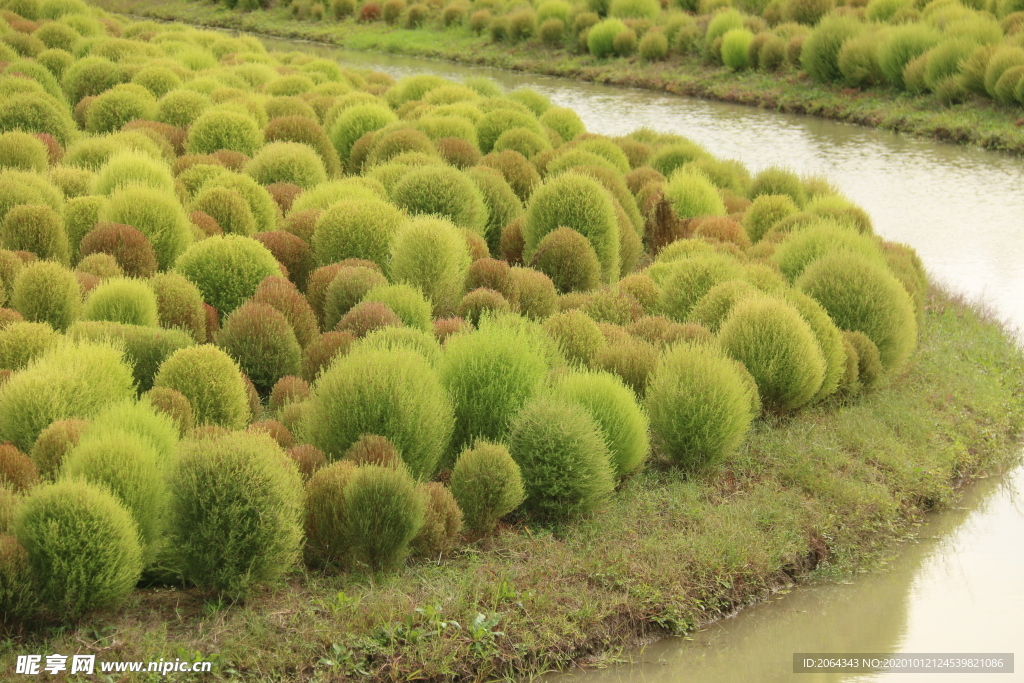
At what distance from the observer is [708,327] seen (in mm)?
7980

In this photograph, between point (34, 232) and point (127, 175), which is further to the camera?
point (127, 175)

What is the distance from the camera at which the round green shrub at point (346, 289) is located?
7.77 meters

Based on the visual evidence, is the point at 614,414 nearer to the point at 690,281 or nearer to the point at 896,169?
the point at 690,281

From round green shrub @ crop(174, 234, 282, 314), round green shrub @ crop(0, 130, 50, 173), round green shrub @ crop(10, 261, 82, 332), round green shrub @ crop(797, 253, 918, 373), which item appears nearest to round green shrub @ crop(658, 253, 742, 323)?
round green shrub @ crop(797, 253, 918, 373)

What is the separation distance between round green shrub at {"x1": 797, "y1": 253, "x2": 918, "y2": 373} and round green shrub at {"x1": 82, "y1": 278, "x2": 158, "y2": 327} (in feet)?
16.2

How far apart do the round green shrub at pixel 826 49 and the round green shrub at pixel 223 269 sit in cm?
1564

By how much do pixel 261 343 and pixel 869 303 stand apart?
4.51 meters

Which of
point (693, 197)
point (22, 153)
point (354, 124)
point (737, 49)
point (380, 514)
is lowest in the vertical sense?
point (380, 514)

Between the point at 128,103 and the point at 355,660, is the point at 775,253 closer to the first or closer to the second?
the point at 355,660

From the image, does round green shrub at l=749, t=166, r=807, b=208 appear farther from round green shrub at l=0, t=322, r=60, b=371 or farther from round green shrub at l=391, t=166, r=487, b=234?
round green shrub at l=0, t=322, r=60, b=371

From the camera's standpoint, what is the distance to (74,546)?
15.1 feet

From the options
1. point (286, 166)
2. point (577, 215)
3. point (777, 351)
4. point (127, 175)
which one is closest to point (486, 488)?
point (777, 351)

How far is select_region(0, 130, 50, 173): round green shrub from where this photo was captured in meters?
10.3

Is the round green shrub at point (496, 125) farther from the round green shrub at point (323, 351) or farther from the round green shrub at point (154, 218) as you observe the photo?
the round green shrub at point (323, 351)
